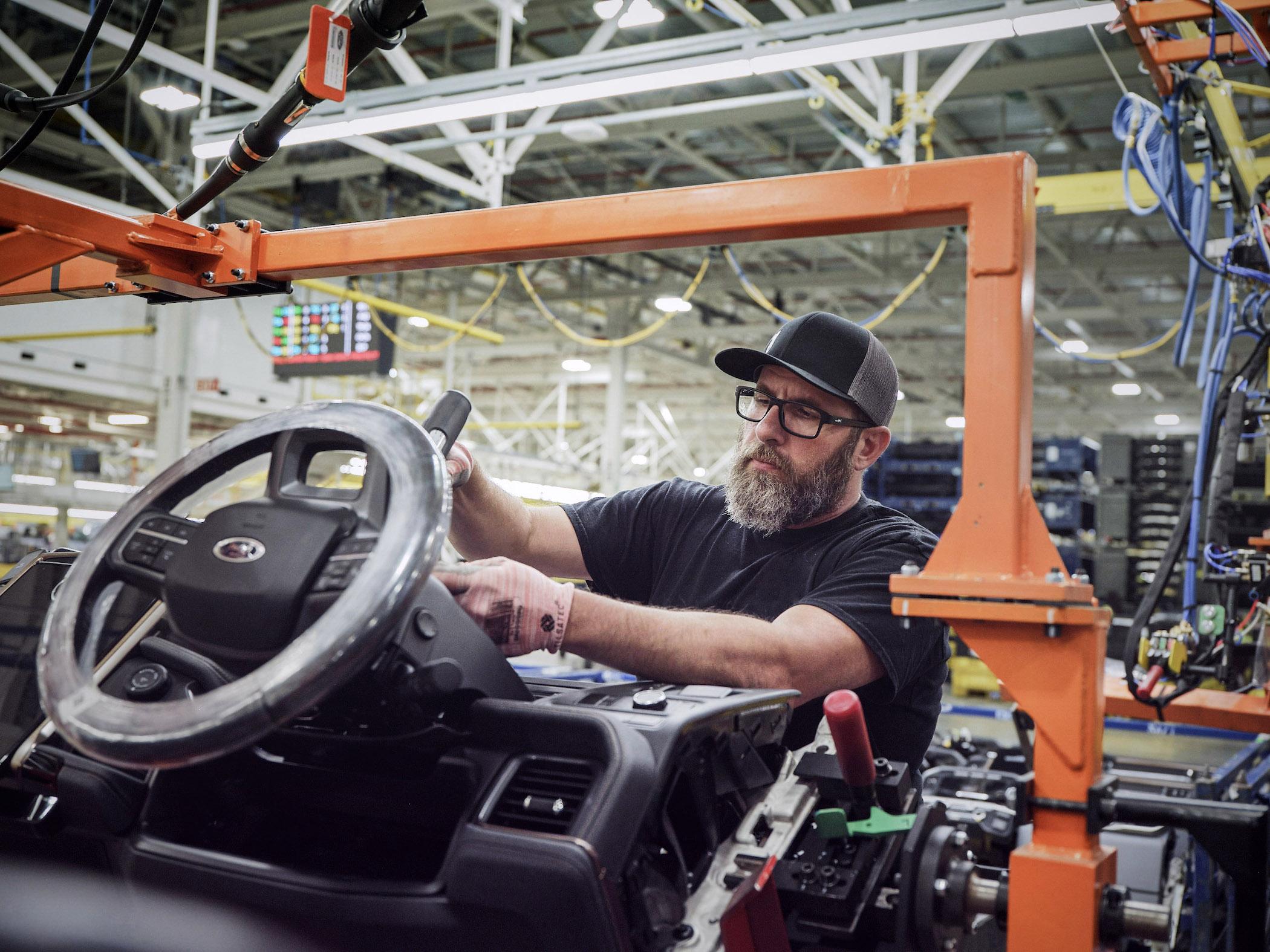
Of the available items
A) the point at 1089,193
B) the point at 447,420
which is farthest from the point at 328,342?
the point at 447,420

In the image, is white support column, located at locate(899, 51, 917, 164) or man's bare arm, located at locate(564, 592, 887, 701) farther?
white support column, located at locate(899, 51, 917, 164)

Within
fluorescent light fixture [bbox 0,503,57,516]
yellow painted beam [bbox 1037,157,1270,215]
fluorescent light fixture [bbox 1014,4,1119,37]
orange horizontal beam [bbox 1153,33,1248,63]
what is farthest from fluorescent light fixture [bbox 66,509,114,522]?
orange horizontal beam [bbox 1153,33,1248,63]

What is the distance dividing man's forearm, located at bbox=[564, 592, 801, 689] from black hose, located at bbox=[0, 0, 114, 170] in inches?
44.7

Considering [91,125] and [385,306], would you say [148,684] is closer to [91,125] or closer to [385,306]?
[91,125]

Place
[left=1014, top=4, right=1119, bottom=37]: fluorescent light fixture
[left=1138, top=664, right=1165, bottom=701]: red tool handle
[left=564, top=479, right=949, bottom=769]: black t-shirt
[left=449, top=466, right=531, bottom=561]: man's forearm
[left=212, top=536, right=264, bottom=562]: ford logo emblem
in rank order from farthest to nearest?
[left=1014, top=4, right=1119, bottom=37]: fluorescent light fixture, [left=1138, top=664, right=1165, bottom=701]: red tool handle, [left=449, top=466, right=531, bottom=561]: man's forearm, [left=564, top=479, right=949, bottom=769]: black t-shirt, [left=212, top=536, right=264, bottom=562]: ford logo emblem

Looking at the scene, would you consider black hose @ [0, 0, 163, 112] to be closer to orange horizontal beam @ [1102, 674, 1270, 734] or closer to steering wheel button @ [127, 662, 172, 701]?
steering wheel button @ [127, 662, 172, 701]

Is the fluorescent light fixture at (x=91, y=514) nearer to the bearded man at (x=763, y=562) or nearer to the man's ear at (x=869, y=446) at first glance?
the bearded man at (x=763, y=562)

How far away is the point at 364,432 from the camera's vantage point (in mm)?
1411

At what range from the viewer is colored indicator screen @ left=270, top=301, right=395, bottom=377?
31.9 feet

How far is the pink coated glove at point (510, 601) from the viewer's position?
148 cm

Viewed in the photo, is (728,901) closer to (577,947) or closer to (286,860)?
(577,947)

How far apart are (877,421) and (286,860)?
1.37 meters

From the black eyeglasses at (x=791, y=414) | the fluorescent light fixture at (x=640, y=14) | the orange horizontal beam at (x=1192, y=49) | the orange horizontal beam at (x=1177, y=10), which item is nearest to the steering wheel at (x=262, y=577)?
the black eyeglasses at (x=791, y=414)

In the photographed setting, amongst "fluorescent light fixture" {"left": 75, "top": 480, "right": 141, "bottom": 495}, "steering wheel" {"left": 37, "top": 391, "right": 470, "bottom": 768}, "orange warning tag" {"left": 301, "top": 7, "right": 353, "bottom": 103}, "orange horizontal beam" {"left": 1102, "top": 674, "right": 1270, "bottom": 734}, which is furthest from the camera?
"fluorescent light fixture" {"left": 75, "top": 480, "right": 141, "bottom": 495}
